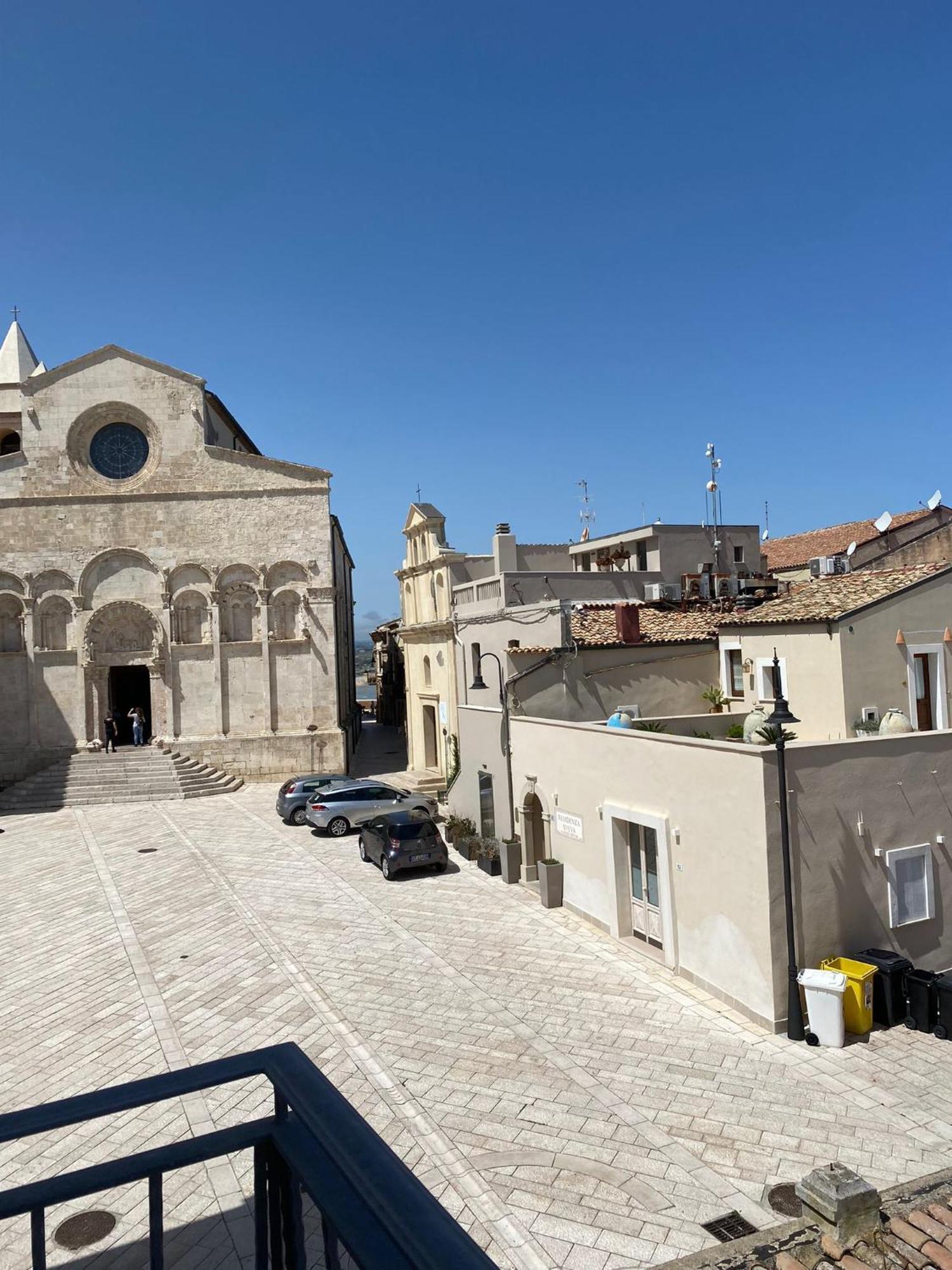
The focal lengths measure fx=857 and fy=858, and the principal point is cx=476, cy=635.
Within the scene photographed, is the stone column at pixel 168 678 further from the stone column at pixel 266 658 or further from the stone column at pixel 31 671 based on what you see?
the stone column at pixel 31 671

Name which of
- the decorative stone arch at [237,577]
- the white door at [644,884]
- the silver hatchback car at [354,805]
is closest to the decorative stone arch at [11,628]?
the decorative stone arch at [237,577]

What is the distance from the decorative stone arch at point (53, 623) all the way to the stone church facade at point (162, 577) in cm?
6

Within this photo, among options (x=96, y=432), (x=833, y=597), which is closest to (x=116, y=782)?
(x=96, y=432)

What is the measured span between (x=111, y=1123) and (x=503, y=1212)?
4.54 meters

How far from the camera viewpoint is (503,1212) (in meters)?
7.49

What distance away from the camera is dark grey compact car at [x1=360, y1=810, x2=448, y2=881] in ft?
64.1

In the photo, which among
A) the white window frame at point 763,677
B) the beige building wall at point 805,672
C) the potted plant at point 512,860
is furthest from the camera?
the potted plant at point 512,860

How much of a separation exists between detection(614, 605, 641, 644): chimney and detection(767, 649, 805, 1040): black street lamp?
820 centimetres

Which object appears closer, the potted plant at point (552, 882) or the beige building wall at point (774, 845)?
the beige building wall at point (774, 845)

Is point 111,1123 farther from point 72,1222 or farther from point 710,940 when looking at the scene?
point 710,940

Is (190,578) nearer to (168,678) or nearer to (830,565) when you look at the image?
(168,678)

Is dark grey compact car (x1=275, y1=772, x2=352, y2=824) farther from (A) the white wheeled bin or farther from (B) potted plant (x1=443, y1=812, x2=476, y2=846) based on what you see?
(A) the white wheeled bin

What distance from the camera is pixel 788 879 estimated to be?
1117 cm

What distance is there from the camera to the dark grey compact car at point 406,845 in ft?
64.1
